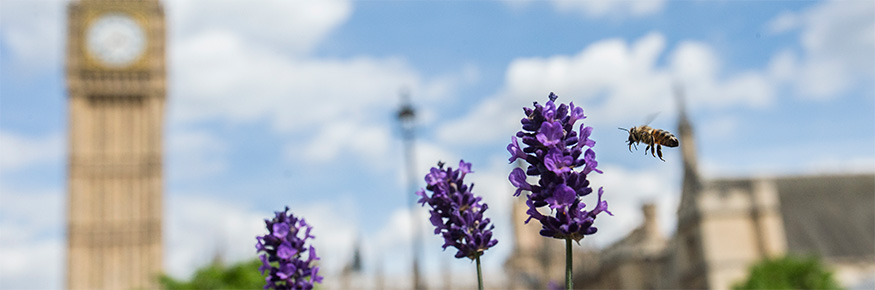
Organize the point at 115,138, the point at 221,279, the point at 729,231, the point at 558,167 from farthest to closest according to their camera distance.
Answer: the point at 115,138 → the point at 729,231 → the point at 221,279 → the point at 558,167

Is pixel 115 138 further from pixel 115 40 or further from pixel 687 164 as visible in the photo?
pixel 687 164

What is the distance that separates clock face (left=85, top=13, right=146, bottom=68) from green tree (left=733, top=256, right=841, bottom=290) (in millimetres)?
41829

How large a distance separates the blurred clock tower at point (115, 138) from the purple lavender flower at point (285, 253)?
179 feet

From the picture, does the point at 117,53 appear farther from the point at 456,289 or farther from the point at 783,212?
the point at 783,212

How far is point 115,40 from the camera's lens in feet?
193

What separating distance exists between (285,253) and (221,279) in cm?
2713

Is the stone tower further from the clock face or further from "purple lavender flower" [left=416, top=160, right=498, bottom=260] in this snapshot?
"purple lavender flower" [left=416, top=160, right=498, bottom=260]

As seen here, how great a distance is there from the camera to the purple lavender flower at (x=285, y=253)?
5391mm

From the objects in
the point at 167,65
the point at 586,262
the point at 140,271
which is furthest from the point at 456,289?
the point at 167,65

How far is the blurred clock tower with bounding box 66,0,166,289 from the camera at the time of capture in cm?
5738

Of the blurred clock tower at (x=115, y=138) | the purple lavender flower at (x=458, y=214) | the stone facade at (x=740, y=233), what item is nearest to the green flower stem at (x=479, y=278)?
the purple lavender flower at (x=458, y=214)

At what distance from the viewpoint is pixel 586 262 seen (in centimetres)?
6359

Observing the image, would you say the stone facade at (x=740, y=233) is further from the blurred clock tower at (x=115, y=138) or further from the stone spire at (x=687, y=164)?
the blurred clock tower at (x=115, y=138)

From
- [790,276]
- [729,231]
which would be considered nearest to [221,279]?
[790,276]
